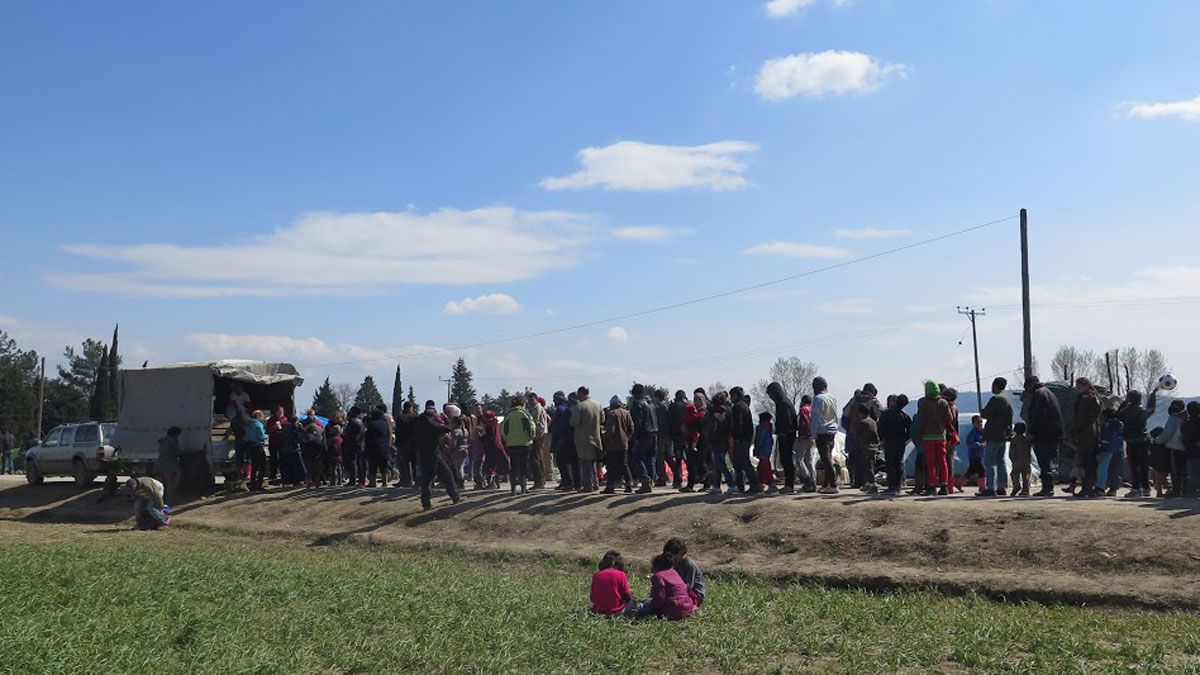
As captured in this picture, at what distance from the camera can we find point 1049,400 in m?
15.8

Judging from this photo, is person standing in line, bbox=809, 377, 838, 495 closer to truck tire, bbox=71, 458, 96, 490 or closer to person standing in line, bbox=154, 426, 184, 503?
person standing in line, bbox=154, 426, 184, 503

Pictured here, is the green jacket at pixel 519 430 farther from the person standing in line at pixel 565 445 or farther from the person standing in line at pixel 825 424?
the person standing in line at pixel 825 424

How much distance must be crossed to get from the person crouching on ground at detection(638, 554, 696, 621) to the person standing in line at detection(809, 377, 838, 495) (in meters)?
6.71

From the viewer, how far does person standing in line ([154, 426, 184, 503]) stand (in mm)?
25609

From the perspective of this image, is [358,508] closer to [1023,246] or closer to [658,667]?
[658,667]

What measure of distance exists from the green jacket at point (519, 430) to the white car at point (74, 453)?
13649 mm

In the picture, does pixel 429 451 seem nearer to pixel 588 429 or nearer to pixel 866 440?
pixel 588 429

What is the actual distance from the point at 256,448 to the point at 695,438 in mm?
11963

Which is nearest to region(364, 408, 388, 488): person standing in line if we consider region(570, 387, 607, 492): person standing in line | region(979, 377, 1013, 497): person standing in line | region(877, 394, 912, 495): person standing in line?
region(570, 387, 607, 492): person standing in line

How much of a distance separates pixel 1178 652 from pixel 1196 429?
6770 millimetres

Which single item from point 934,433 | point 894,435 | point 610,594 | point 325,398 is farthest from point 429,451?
point 325,398

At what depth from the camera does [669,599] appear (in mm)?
11195

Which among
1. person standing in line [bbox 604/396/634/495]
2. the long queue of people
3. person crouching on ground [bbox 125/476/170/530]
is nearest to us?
the long queue of people

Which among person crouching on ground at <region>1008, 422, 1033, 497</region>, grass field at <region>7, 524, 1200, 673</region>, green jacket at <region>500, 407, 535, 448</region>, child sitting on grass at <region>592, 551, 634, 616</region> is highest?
green jacket at <region>500, 407, 535, 448</region>
